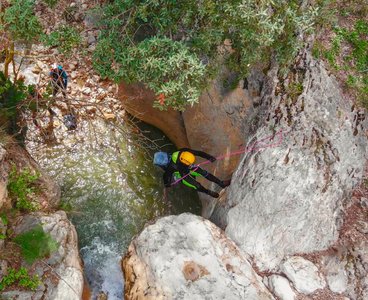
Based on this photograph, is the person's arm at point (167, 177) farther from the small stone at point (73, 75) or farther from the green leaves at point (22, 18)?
the small stone at point (73, 75)

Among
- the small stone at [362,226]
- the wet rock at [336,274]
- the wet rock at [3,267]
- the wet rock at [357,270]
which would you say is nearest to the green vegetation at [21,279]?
the wet rock at [3,267]

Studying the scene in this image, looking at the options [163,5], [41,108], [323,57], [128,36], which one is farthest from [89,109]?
[323,57]

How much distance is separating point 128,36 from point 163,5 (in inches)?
34.5

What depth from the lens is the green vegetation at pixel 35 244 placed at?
22.8ft

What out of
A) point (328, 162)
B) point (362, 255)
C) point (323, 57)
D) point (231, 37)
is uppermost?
point (323, 57)

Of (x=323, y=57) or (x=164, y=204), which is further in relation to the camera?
(x=164, y=204)

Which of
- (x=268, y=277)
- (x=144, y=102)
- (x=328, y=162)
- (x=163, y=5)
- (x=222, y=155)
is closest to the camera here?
(x=163, y=5)

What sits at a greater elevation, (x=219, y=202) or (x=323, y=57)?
(x=323, y=57)

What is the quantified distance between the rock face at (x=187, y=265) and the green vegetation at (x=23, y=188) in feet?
7.68

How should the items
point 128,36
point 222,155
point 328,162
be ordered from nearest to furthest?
1. point 128,36
2. point 328,162
3. point 222,155

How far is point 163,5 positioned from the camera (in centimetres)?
605

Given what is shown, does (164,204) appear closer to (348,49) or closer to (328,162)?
(328,162)

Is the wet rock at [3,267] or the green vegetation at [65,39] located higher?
the green vegetation at [65,39]

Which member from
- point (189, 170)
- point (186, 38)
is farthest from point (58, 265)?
point (186, 38)
